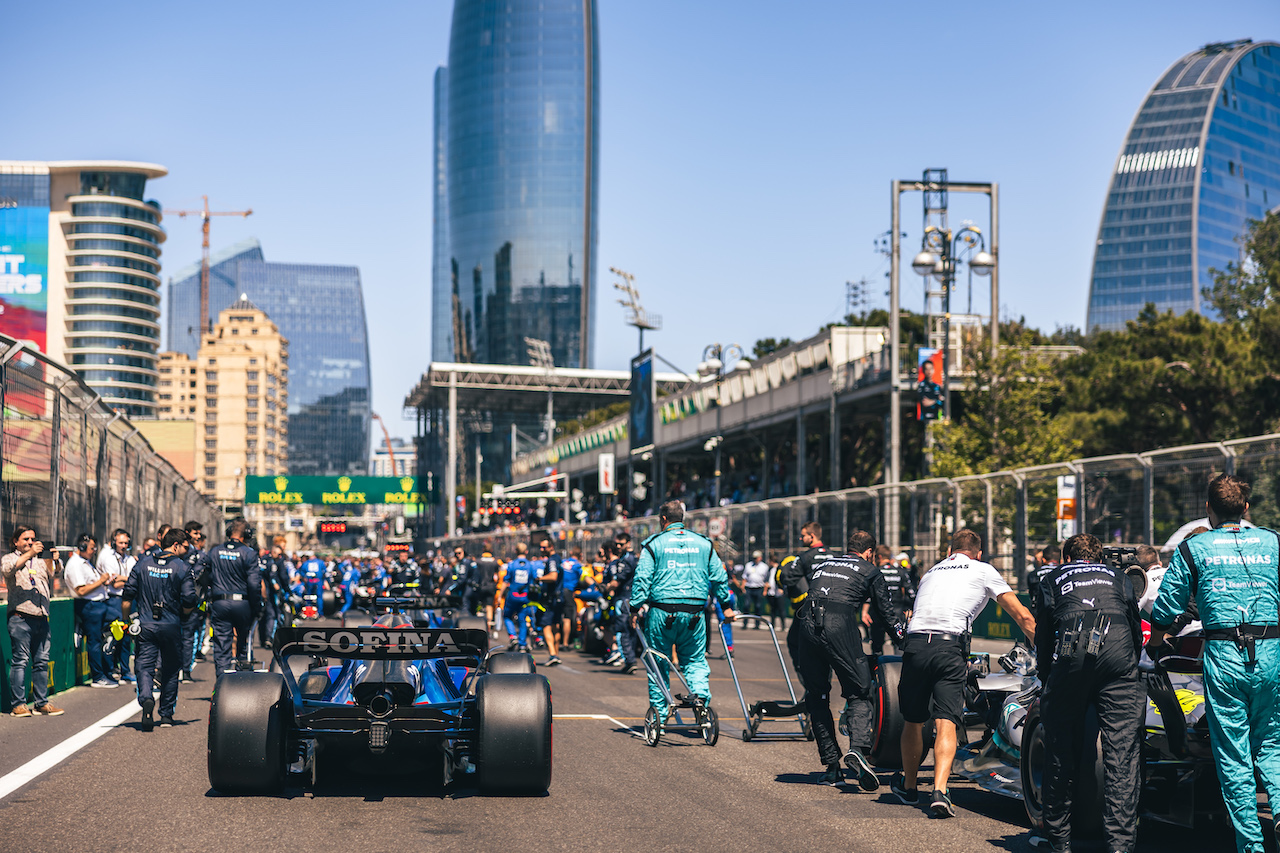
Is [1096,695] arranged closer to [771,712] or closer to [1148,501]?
[771,712]

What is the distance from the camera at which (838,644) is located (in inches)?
351

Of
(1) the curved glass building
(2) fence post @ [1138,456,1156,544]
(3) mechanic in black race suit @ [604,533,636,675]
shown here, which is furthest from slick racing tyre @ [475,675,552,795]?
(1) the curved glass building

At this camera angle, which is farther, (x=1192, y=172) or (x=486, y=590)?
(x=1192, y=172)

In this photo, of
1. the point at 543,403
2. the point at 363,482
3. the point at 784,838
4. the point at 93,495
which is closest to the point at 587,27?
the point at 543,403

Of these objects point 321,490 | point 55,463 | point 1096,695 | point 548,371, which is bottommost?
point 1096,695

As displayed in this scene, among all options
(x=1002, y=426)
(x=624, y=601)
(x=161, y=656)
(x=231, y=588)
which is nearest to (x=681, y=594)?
(x=161, y=656)

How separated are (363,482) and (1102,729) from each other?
7361cm

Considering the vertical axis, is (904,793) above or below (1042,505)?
below

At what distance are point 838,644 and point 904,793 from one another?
105 centimetres

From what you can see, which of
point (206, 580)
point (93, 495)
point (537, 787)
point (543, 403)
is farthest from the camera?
point (543, 403)

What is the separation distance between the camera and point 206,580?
41.2 feet

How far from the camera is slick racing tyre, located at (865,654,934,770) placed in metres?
8.92

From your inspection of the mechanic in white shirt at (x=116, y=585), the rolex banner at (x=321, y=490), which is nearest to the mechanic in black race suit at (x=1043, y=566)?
the mechanic in white shirt at (x=116, y=585)

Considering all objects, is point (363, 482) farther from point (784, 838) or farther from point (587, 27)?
point (587, 27)
